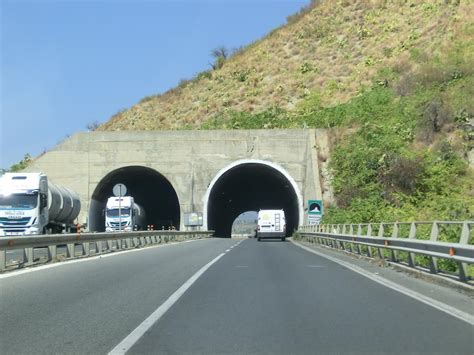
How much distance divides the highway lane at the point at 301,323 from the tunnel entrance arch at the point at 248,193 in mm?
43062

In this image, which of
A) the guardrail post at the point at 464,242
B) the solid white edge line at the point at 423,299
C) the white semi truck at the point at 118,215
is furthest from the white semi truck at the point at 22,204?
the guardrail post at the point at 464,242

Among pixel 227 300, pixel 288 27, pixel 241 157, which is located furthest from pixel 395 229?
pixel 288 27

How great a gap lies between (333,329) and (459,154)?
42528 mm

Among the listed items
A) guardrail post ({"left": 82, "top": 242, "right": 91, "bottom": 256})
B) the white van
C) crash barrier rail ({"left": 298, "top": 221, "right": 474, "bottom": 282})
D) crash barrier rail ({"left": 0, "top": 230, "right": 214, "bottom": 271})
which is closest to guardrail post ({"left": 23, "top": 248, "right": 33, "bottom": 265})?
crash barrier rail ({"left": 0, "top": 230, "right": 214, "bottom": 271})

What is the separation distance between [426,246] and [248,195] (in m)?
64.3

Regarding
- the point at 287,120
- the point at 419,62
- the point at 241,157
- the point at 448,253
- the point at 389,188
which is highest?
the point at 419,62

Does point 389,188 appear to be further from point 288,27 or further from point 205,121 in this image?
point 288,27

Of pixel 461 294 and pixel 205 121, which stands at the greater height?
pixel 205 121

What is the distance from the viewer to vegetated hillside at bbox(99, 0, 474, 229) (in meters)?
47.1

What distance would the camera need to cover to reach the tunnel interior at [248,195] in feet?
196

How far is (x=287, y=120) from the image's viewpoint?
68250 millimetres

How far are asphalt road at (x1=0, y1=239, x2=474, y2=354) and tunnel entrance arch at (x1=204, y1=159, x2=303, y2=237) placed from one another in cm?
4153

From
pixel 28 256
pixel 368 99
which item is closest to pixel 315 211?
pixel 368 99

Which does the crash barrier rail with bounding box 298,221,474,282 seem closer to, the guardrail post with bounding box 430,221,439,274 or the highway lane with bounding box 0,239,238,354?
the guardrail post with bounding box 430,221,439,274
